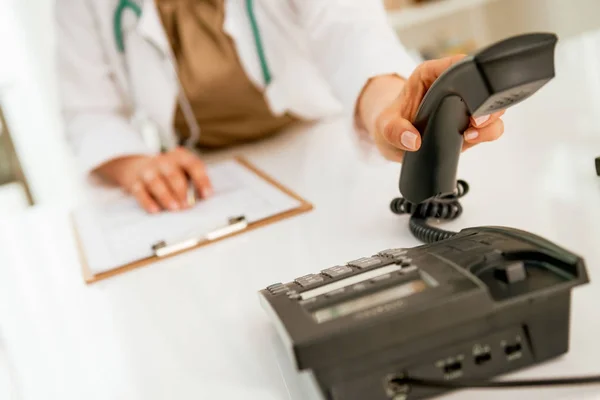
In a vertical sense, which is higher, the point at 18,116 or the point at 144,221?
the point at 18,116

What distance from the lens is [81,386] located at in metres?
0.37

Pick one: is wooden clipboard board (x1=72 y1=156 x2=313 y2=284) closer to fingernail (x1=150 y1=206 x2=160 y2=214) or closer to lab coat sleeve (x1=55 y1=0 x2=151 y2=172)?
fingernail (x1=150 y1=206 x2=160 y2=214)

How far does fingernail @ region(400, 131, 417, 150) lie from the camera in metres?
0.43

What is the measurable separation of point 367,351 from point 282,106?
0.65 metres

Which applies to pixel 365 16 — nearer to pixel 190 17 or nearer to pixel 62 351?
pixel 190 17

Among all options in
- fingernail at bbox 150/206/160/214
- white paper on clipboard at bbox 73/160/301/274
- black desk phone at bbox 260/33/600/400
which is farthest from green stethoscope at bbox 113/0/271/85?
black desk phone at bbox 260/33/600/400

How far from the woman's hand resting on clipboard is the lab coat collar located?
0.18 m

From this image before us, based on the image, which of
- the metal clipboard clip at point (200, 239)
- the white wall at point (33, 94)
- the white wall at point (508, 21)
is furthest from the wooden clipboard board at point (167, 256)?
the white wall at point (508, 21)

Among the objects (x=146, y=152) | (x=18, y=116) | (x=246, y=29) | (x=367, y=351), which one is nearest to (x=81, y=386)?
(x=367, y=351)

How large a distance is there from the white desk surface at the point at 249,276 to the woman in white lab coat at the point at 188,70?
0.15 metres

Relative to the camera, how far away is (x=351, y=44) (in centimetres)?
72

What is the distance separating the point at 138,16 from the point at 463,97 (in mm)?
608

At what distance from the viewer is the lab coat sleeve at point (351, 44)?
665mm

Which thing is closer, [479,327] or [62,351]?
[479,327]
